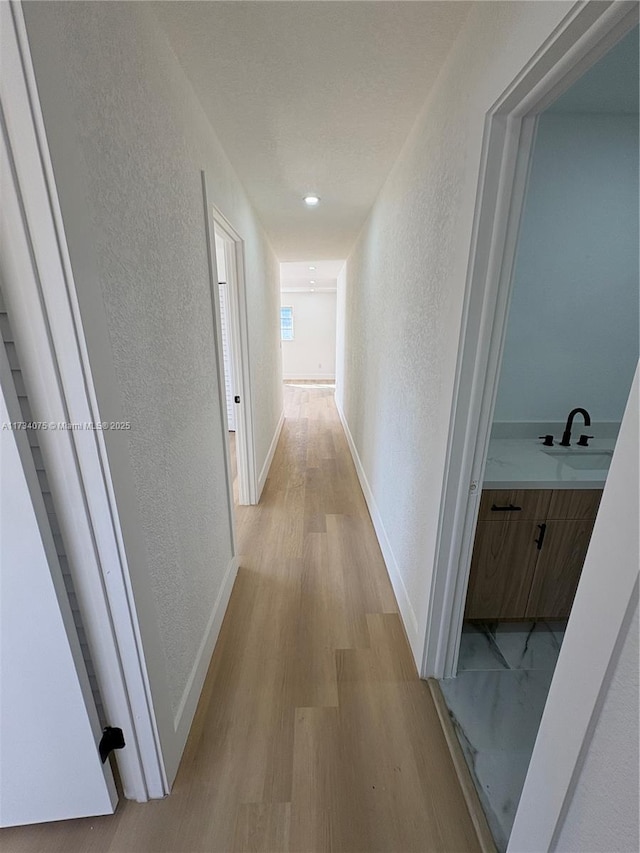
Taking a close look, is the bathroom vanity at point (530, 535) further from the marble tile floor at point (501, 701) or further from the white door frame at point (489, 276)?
the white door frame at point (489, 276)

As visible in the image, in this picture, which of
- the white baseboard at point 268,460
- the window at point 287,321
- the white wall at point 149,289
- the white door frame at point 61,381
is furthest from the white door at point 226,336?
the window at point 287,321

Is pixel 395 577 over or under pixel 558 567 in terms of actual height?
under

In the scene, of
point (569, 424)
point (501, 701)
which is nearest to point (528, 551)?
point (501, 701)

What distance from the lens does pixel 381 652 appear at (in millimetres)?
1604

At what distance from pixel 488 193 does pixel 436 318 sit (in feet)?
1.40

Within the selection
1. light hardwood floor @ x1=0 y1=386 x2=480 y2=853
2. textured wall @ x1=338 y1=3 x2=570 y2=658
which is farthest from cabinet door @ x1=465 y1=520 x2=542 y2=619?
light hardwood floor @ x1=0 y1=386 x2=480 y2=853

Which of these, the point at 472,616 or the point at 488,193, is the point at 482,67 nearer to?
the point at 488,193

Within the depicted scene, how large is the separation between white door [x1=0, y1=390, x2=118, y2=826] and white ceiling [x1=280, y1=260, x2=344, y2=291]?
4.96 m

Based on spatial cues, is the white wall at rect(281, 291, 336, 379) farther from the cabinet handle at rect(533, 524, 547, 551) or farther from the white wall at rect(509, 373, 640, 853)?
the white wall at rect(509, 373, 640, 853)

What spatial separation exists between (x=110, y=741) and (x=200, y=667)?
1.42 feet

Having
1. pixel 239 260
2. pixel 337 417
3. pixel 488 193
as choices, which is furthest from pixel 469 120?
pixel 337 417

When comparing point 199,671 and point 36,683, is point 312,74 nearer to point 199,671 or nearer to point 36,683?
point 36,683

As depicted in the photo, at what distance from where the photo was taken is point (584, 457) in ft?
5.54

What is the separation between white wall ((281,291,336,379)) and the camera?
823cm
